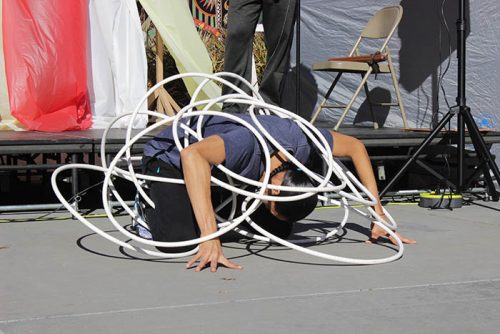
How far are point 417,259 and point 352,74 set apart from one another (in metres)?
4.22

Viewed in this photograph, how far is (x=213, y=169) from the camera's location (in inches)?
177

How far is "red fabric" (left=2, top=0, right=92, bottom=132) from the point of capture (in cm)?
703

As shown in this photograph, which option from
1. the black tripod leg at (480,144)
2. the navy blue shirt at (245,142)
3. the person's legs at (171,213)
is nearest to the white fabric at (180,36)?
the black tripod leg at (480,144)

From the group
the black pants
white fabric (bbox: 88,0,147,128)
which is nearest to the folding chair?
white fabric (bbox: 88,0,147,128)

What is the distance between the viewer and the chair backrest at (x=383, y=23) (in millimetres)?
7496

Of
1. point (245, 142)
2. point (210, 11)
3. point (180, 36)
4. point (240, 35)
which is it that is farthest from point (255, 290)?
point (210, 11)

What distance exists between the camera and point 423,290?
12.0 feet

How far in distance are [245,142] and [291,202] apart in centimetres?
35

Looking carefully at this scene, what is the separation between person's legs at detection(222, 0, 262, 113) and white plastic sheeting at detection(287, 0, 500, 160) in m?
1.96

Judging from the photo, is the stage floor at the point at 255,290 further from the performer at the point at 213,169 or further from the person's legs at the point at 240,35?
the person's legs at the point at 240,35

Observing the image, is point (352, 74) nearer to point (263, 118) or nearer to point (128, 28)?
point (128, 28)

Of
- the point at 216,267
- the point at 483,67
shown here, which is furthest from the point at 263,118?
the point at 483,67

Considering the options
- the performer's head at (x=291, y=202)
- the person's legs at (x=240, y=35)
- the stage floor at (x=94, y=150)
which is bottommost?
the stage floor at (x=94, y=150)

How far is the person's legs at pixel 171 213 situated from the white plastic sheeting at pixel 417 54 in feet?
12.1
